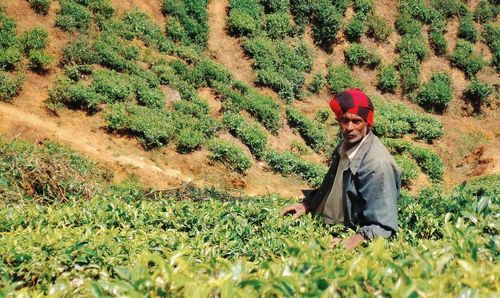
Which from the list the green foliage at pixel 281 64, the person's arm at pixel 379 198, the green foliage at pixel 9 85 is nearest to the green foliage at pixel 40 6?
the green foliage at pixel 9 85

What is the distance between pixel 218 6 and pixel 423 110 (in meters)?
9.93

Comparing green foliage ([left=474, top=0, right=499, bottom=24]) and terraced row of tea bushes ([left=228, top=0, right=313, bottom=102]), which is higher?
green foliage ([left=474, top=0, right=499, bottom=24])

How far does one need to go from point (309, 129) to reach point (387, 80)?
22.0 ft

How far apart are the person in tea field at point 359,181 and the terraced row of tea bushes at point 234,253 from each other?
0.14 m

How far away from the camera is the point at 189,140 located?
1323 centimetres

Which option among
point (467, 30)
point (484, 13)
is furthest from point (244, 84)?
point (484, 13)

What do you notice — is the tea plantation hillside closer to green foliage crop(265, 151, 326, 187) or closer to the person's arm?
green foliage crop(265, 151, 326, 187)

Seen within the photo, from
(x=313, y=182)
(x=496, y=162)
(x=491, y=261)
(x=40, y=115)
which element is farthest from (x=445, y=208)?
(x=496, y=162)

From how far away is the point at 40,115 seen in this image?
1241 cm

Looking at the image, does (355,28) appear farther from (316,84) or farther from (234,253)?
(234,253)

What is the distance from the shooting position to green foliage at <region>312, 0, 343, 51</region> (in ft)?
70.8

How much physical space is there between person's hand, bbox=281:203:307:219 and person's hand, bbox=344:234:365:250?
893mm

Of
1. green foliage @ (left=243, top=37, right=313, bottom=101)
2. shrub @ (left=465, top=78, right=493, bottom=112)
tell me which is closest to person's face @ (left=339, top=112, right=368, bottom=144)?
green foliage @ (left=243, top=37, right=313, bottom=101)

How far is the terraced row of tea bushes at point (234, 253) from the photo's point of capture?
182 centimetres
